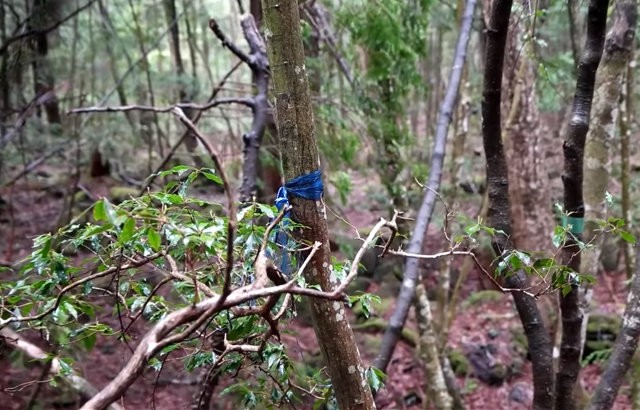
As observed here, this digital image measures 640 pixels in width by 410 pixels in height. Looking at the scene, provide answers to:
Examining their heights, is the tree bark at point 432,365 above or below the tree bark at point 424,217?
below

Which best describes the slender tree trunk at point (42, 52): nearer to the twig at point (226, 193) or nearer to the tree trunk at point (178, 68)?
the tree trunk at point (178, 68)

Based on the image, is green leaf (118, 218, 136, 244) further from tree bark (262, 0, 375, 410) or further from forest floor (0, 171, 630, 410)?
forest floor (0, 171, 630, 410)

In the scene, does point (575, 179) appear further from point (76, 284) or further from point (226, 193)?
point (76, 284)

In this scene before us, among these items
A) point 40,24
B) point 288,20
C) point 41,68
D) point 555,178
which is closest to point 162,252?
point 288,20

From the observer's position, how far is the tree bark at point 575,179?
1.93 metres

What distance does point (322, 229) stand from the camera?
5.24 ft

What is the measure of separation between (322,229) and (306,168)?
20cm

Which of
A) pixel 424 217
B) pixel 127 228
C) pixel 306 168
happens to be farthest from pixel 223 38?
pixel 127 228

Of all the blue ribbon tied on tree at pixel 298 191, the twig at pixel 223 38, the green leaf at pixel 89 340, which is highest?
the twig at pixel 223 38

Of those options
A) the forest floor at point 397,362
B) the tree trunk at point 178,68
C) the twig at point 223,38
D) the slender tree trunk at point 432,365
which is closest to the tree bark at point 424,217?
the slender tree trunk at point 432,365

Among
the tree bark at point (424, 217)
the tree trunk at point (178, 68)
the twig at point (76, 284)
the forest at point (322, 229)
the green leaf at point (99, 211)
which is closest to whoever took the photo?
the green leaf at point (99, 211)

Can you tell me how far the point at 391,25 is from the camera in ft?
14.2

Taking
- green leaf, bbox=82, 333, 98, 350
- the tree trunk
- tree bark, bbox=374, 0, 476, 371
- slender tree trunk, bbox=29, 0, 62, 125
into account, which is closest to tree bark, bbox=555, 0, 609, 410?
tree bark, bbox=374, 0, 476, 371

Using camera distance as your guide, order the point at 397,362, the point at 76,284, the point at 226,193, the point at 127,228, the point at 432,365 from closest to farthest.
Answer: the point at 226,193
the point at 127,228
the point at 76,284
the point at 432,365
the point at 397,362
